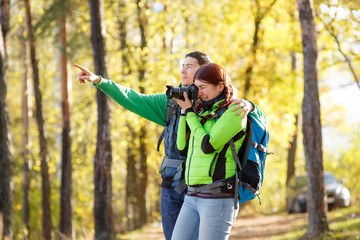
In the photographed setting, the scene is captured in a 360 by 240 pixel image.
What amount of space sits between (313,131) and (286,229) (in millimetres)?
5149

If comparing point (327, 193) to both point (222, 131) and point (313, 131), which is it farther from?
point (222, 131)

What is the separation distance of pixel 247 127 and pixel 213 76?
0.43 meters

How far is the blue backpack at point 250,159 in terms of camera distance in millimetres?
3387

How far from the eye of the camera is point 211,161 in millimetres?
3307

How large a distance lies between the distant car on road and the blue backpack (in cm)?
1262

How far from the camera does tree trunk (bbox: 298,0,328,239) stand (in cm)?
867

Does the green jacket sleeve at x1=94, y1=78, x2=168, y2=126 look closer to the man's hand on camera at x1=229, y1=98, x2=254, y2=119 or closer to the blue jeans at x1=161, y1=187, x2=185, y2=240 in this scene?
the blue jeans at x1=161, y1=187, x2=185, y2=240

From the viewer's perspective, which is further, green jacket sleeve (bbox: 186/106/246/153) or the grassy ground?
the grassy ground

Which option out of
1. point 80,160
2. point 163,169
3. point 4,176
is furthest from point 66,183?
point 163,169

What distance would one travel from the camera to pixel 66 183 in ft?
47.6

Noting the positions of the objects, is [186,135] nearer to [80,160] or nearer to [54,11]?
[54,11]

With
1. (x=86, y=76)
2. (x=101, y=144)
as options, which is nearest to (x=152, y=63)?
(x=101, y=144)

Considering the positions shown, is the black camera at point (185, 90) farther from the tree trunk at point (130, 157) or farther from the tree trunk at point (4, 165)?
the tree trunk at point (130, 157)

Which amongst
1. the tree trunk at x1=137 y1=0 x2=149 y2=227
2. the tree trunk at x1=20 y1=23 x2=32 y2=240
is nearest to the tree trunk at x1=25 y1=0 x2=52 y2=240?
the tree trunk at x1=20 y1=23 x2=32 y2=240
